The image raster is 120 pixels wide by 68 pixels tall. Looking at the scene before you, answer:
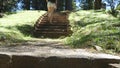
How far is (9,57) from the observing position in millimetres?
6082

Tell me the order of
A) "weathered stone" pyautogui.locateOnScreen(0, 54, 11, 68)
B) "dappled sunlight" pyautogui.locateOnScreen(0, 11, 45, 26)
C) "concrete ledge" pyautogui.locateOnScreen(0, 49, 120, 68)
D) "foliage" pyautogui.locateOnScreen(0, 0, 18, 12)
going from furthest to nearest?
"foliage" pyautogui.locateOnScreen(0, 0, 18, 12)
"dappled sunlight" pyautogui.locateOnScreen(0, 11, 45, 26)
"concrete ledge" pyautogui.locateOnScreen(0, 49, 120, 68)
"weathered stone" pyautogui.locateOnScreen(0, 54, 11, 68)

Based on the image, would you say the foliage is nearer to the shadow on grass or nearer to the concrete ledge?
the shadow on grass

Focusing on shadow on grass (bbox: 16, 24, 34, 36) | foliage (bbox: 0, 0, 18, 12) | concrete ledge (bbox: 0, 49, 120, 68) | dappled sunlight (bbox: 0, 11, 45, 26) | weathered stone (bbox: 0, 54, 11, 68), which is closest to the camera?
weathered stone (bbox: 0, 54, 11, 68)

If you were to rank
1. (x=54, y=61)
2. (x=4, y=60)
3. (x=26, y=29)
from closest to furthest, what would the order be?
(x=4, y=60), (x=54, y=61), (x=26, y=29)

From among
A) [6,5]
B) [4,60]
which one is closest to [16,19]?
[6,5]

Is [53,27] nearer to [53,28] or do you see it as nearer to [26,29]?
[53,28]

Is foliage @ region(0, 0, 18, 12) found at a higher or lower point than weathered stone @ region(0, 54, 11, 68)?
lower

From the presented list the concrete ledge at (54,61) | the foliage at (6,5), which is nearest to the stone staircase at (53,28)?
the concrete ledge at (54,61)

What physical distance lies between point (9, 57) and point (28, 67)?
1.45ft

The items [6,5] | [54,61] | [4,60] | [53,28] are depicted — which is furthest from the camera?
[6,5]

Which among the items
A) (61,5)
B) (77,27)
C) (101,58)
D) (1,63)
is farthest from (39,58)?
(61,5)

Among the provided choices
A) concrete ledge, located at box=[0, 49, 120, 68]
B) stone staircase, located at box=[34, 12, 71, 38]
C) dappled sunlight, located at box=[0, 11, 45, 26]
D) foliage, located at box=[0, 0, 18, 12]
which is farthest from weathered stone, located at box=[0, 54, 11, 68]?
foliage, located at box=[0, 0, 18, 12]

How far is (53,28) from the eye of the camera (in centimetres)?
1587

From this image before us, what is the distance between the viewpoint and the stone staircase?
1500 centimetres
